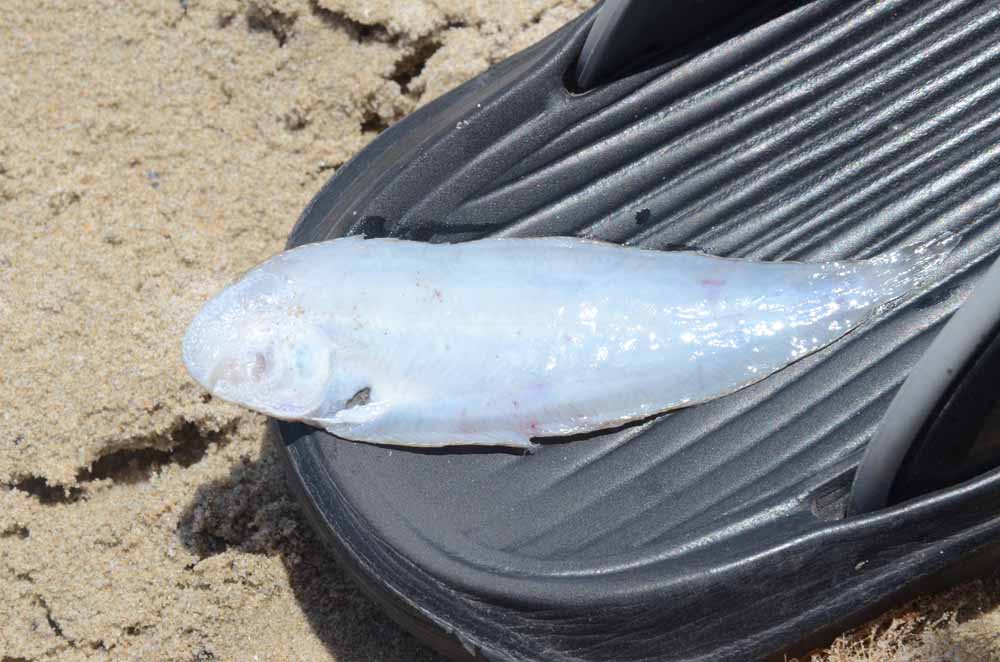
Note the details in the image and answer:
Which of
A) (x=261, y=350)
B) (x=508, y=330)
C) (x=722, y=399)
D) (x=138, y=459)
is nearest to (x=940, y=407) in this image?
(x=722, y=399)

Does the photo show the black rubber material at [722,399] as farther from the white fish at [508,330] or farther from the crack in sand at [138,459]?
the crack in sand at [138,459]

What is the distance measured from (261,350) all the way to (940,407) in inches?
36.4

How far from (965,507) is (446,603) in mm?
Result: 686

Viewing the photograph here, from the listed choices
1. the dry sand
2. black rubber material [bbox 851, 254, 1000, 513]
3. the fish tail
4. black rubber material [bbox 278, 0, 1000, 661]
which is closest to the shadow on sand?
the dry sand

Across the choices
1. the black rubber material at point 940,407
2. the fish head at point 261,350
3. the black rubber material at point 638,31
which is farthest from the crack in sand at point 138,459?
the black rubber material at point 940,407

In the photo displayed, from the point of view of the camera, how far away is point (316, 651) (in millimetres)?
1658

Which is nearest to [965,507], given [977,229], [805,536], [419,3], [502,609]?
[805,536]

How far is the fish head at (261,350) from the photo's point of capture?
146 cm

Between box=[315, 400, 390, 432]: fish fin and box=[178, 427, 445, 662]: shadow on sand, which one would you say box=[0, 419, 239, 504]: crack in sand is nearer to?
box=[178, 427, 445, 662]: shadow on sand

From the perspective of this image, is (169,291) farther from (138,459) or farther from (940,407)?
(940,407)

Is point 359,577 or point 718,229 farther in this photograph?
point 718,229

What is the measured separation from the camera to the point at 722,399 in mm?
1507

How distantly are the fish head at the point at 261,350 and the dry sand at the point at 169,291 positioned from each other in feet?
1.10

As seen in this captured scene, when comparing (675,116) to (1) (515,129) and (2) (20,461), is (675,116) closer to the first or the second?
(1) (515,129)
